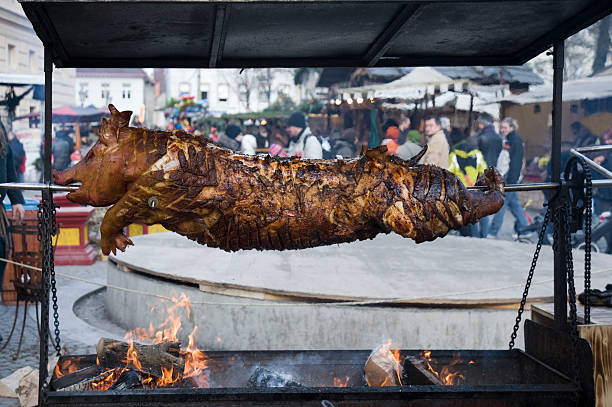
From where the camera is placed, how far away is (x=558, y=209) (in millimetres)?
3100

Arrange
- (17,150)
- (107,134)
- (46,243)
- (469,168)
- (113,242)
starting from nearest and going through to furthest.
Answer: (46,243), (107,134), (113,242), (17,150), (469,168)

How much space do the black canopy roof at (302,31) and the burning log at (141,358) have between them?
5.57 feet

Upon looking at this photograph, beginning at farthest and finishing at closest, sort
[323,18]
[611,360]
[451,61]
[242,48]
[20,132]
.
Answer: [20,132] < [451,61] < [242,48] < [611,360] < [323,18]

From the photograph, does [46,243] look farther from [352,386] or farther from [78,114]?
[78,114]

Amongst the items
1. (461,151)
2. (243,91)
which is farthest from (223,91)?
(461,151)

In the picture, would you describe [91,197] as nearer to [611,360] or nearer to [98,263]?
[611,360]

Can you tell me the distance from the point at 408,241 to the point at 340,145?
7767mm

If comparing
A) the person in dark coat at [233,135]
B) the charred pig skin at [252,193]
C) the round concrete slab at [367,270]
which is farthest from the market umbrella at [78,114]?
the charred pig skin at [252,193]

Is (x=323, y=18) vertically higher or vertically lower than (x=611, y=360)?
higher

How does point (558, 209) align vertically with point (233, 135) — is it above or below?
below

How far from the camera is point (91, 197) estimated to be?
9.51 feet

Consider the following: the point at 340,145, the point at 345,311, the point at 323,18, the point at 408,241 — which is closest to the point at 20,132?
the point at 340,145

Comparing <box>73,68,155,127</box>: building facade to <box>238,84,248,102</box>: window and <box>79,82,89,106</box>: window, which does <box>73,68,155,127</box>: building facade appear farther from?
<box>238,84,248,102</box>: window

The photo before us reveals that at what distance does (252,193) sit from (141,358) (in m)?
1.33
